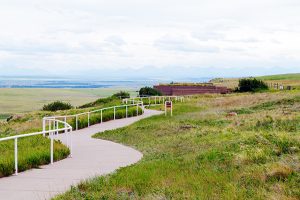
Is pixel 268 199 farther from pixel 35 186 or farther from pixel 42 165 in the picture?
pixel 42 165

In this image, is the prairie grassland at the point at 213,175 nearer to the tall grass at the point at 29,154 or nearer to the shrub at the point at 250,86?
the tall grass at the point at 29,154

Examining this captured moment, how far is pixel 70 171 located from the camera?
13211 mm

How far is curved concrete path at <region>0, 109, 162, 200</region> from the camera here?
1028cm

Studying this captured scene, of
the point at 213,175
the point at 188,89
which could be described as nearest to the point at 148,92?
the point at 188,89

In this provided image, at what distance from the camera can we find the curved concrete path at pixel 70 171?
10281 millimetres

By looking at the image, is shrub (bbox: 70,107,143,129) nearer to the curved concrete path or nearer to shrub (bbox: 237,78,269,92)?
the curved concrete path

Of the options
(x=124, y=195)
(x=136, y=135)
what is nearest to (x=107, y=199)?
(x=124, y=195)

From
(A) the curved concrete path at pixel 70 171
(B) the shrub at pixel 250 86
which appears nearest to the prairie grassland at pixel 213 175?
(A) the curved concrete path at pixel 70 171

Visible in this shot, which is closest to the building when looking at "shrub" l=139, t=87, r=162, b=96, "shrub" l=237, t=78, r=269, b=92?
"shrub" l=237, t=78, r=269, b=92

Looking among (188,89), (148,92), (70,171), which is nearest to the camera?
(70,171)

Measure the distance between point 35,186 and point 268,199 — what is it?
4910 millimetres

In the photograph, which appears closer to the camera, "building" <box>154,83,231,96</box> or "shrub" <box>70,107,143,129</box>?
"shrub" <box>70,107,143,129</box>

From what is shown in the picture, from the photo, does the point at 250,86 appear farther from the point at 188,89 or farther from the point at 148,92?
the point at 148,92

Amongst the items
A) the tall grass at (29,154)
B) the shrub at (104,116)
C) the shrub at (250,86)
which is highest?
the shrub at (250,86)
